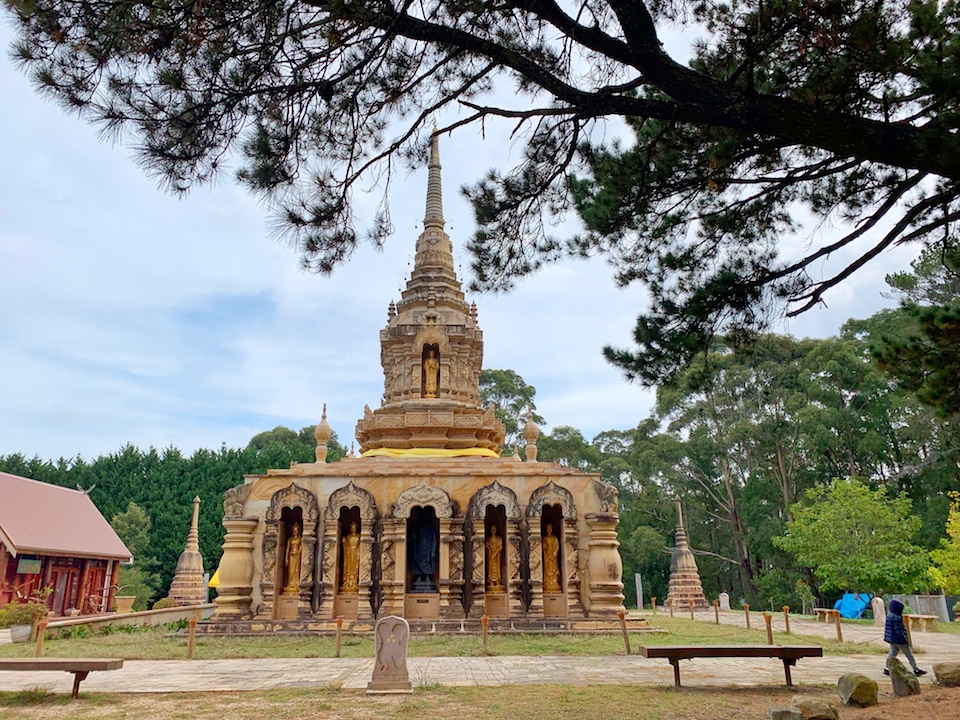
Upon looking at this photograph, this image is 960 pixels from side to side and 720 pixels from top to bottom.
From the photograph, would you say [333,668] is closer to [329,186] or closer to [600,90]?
[329,186]

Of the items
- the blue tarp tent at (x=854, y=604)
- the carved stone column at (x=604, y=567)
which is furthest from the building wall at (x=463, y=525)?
the blue tarp tent at (x=854, y=604)

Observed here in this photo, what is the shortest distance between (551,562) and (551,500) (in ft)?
5.55

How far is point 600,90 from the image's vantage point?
6.26 metres

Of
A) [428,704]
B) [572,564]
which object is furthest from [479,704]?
[572,564]

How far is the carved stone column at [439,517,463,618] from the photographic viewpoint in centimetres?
1750

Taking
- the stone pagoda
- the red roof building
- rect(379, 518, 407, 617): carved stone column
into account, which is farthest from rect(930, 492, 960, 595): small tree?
the red roof building

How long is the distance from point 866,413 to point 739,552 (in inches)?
380

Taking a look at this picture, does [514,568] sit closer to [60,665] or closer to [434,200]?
[60,665]

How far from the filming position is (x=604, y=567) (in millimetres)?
17625

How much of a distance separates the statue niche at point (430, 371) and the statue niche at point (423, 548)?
514cm

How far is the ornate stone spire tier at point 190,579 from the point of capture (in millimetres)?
29734

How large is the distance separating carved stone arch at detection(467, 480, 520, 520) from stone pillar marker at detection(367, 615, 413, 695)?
29.6 feet

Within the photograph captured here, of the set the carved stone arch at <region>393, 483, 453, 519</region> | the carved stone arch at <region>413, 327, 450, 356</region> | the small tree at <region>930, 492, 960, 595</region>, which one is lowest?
the small tree at <region>930, 492, 960, 595</region>

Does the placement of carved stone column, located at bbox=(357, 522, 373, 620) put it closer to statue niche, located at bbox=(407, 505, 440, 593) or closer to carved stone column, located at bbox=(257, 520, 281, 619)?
statue niche, located at bbox=(407, 505, 440, 593)
